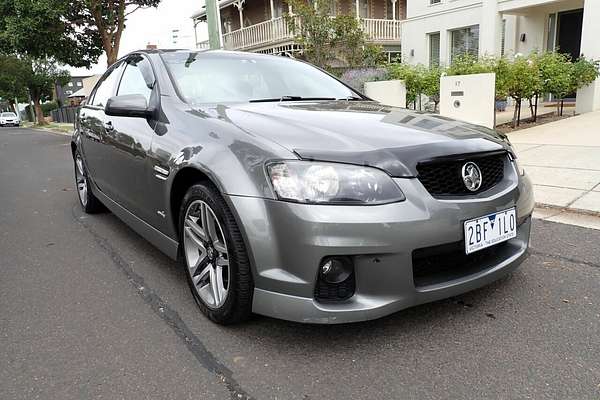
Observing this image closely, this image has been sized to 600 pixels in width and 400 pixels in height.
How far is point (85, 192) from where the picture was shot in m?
5.16

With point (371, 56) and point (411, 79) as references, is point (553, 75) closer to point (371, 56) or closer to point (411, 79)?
point (411, 79)

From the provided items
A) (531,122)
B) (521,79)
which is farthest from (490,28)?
(521,79)

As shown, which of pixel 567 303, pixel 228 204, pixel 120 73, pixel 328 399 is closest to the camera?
pixel 328 399

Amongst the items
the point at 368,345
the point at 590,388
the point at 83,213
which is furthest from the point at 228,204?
the point at 83,213

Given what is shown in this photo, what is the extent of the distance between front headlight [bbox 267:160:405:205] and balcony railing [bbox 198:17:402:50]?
2015 centimetres

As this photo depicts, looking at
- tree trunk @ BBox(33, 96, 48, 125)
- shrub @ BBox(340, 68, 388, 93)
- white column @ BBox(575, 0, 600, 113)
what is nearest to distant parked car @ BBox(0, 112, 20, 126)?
tree trunk @ BBox(33, 96, 48, 125)

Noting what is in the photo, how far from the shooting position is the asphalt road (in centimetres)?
206

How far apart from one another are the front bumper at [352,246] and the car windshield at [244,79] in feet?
3.95

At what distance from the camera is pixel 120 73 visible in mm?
4172

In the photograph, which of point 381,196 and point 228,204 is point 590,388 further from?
point 228,204

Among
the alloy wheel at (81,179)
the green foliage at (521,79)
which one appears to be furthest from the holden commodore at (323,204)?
the green foliage at (521,79)

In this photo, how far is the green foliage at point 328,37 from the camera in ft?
46.9

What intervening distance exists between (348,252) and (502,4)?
15.3 m

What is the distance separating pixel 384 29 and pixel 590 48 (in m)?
12.6
